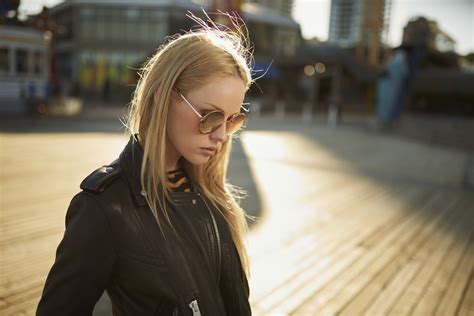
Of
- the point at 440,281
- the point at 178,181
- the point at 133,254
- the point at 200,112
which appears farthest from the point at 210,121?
the point at 440,281

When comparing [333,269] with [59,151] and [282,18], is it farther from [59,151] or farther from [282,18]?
[282,18]

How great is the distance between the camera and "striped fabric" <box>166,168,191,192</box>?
1397mm

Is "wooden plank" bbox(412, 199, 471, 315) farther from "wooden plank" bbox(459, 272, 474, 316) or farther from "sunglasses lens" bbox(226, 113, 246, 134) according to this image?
"sunglasses lens" bbox(226, 113, 246, 134)

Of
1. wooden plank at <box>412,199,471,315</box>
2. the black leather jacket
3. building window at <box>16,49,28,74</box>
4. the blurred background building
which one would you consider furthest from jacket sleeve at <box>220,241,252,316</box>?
the blurred background building

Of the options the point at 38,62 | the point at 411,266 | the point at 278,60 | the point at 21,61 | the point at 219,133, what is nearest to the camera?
the point at 219,133

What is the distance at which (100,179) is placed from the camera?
1.10 meters

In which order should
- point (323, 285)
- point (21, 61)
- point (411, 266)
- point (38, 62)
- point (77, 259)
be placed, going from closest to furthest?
point (77, 259)
point (323, 285)
point (411, 266)
point (21, 61)
point (38, 62)

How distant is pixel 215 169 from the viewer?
63.7 inches

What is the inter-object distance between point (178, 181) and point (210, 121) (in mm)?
339

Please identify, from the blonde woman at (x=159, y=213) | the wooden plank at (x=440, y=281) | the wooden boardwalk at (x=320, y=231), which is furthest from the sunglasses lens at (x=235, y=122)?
the wooden plank at (x=440, y=281)

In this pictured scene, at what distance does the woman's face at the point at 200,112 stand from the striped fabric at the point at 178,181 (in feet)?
0.51

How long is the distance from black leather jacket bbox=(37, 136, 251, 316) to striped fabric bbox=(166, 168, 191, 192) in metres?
0.08

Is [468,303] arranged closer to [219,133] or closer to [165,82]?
[219,133]

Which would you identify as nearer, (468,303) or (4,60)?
(468,303)
